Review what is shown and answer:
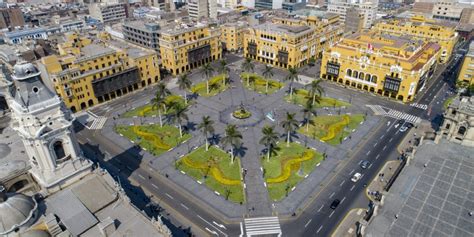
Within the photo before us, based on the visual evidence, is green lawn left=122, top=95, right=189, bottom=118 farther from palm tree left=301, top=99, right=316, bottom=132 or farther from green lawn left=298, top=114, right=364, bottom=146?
green lawn left=298, top=114, right=364, bottom=146

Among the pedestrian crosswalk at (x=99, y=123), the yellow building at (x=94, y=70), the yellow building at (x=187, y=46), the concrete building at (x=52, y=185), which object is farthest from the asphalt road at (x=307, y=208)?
the yellow building at (x=187, y=46)

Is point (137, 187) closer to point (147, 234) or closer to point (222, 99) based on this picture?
point (147, 234)

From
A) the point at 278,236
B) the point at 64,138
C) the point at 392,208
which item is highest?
the point at 64,138

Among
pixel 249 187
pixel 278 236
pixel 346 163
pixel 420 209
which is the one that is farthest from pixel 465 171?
pixel 249 187

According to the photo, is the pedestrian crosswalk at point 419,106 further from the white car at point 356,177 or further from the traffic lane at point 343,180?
the white car at point 356,177

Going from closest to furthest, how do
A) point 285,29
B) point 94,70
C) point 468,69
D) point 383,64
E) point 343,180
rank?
point 343,180 → point 94,70 → point 383,64 → point 468,69 → point 285,29

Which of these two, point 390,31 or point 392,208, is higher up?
point 390,31

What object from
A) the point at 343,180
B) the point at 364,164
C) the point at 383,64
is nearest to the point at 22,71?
the point at 343,180

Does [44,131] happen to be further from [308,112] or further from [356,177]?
[308,112]
